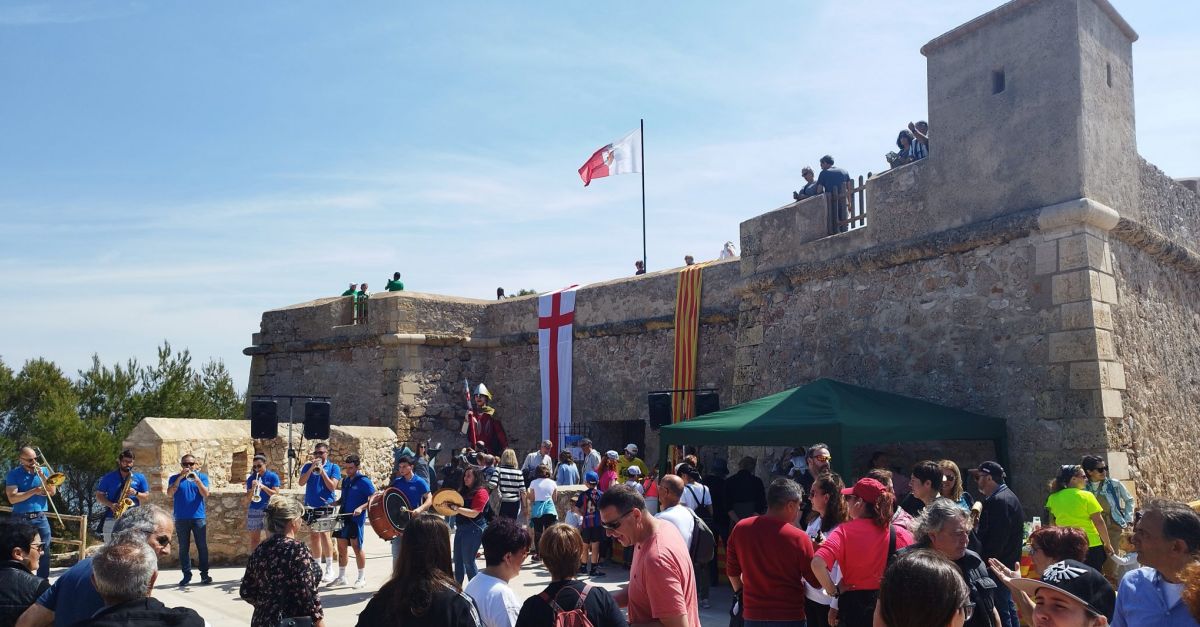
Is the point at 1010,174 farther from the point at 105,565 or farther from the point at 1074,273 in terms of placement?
the point at 105,565

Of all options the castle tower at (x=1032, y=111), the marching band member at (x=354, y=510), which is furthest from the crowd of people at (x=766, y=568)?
the marching band member at (x=354, y=510)

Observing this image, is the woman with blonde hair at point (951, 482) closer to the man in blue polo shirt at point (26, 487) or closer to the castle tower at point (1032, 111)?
the castle tower at point (1032, 111)

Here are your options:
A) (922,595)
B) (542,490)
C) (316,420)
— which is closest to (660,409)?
(542,490)

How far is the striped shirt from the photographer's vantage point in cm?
967

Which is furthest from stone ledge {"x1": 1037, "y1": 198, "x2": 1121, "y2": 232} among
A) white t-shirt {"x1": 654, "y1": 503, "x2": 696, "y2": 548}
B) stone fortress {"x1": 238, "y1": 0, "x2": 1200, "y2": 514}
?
white t-shirt {"x1": 654, "y1": 503, "x2": 696, "y2": 548}

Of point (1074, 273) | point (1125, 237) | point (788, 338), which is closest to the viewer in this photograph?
point (1074, 273)

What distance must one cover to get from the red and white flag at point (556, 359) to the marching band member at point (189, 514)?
25.0 feet

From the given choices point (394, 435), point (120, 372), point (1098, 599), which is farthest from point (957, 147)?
point (120, 372)

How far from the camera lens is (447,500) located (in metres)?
8.02

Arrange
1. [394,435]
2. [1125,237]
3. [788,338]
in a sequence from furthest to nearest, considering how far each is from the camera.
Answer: [394,435], [788,338], [1125,237]

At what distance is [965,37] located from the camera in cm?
994

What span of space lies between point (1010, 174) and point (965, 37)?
160 cm

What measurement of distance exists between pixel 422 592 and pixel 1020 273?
7.71 metres

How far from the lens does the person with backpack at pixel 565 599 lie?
3.27 metres
